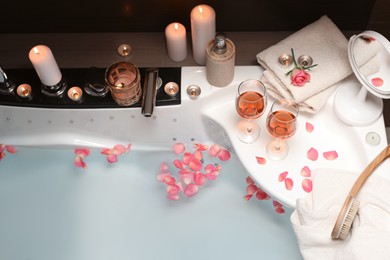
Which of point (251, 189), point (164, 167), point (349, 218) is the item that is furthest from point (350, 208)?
point (164, 167)

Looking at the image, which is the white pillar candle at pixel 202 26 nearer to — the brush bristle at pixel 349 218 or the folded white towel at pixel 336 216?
the folded white towel at pixel 336 216

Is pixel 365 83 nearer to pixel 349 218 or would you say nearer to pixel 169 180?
pixel 349 218

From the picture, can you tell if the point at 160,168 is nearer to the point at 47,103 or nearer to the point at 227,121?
the point at 227,121

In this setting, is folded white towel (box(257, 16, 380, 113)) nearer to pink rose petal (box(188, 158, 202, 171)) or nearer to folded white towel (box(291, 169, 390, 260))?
folded white towel (box(291, 169, 390, 260))

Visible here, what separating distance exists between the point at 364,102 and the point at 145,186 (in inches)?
34.3

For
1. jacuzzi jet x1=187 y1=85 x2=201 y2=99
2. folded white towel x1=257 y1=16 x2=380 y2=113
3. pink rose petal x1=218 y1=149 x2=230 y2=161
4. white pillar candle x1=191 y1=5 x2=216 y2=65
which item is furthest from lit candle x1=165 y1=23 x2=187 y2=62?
pink rose petal x1=218 y1=149 x2=230 y2=161

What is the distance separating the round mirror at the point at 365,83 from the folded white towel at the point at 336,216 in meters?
0.20

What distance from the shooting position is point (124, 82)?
160 cm

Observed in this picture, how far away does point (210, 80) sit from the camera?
161cm

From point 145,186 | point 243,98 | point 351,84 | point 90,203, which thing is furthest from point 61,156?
point 351,84

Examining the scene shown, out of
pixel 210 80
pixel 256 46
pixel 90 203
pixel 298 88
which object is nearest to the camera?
pixel 298 88

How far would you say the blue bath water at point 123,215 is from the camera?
5.94 ft

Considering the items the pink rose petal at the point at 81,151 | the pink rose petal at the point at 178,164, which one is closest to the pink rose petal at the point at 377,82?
the pink rose petal at the point at 178,164

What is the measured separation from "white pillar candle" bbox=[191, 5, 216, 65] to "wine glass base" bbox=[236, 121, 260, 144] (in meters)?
0.30
